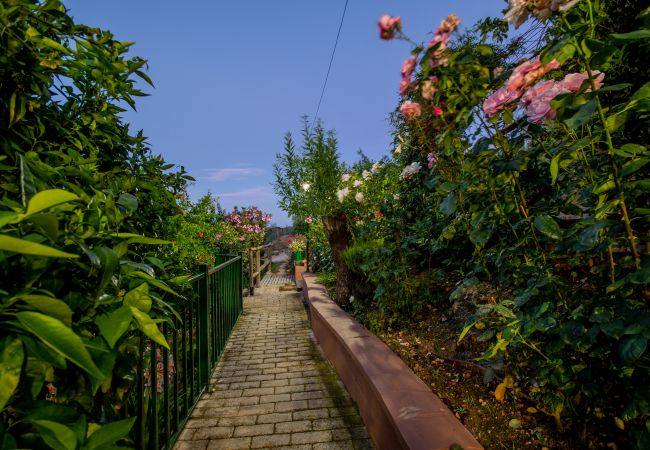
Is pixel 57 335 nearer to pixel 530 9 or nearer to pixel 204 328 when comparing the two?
pixel 530 9

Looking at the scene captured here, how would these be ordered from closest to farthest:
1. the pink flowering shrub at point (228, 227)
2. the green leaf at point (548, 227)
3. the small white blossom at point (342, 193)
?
the green leaf at point (548, 227)
the small white blossom at point (342, 193)
the pink flowering shrub at point (228, 227)

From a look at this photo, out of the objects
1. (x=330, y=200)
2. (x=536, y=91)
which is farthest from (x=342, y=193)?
(x=536, y=91)

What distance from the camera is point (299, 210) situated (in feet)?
24.0

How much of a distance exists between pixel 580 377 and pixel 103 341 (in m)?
1.60

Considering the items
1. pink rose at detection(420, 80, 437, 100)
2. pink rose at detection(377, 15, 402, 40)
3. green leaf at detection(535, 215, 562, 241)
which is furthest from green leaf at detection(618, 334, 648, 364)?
pink rose at detection(377, 15, 402, 40)

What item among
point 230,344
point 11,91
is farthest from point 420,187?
point 11,91

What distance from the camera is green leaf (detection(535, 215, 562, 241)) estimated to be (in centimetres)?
125

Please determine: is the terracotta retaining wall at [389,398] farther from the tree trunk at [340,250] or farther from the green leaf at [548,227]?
the tree trunk at [340,250]

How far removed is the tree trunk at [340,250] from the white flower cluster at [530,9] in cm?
408

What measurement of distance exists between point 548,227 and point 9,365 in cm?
155

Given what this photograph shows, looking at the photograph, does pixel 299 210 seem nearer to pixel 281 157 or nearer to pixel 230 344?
pixel 281 157

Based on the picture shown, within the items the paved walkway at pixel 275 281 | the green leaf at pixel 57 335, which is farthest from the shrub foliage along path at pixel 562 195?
the paved walkway at pixel 275 281

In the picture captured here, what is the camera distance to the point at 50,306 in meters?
0.53

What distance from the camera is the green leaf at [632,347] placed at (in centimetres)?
92
